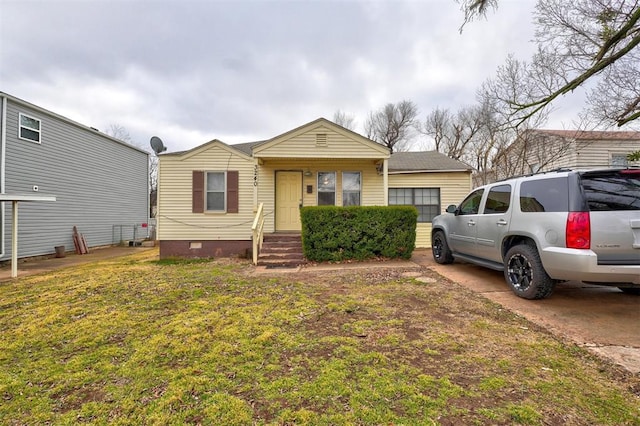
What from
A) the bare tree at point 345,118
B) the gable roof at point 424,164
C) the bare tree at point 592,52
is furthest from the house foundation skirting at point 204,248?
the bare tree at point 345,118

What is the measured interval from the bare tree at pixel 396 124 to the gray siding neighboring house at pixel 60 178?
84.5ft

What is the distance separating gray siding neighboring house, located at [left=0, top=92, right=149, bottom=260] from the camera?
10000 mm

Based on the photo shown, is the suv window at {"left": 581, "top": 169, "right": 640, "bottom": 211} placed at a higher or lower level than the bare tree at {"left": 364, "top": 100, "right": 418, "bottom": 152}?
lower

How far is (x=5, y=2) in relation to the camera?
864 cm

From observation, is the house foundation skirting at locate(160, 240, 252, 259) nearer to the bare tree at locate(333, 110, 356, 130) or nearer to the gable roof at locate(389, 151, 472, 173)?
the gable roof at locate(389, 151, 472, 173)

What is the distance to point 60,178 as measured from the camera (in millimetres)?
11930

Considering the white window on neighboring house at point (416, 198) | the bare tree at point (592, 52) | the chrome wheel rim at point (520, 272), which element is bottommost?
the chrome wheel rim at point (520, 272)

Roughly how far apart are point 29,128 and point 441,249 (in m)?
15.0

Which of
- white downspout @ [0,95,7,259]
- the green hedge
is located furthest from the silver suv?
white downspout @ [0,95,7,259]

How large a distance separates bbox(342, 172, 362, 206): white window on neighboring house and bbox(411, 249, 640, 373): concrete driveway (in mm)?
5268

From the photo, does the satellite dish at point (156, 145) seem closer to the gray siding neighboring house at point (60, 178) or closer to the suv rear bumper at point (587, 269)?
the gray siding neighboring house at point (60, 178)

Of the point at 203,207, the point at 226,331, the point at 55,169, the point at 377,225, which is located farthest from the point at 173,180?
the point at 226,331

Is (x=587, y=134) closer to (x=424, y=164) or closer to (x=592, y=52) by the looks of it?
(x=592, y=52)

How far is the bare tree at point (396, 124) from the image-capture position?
33.2 metres
